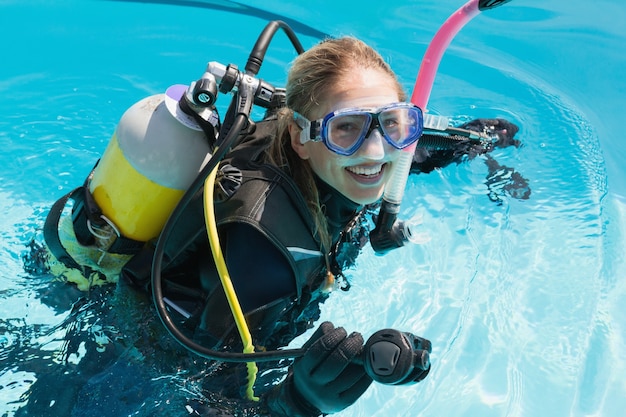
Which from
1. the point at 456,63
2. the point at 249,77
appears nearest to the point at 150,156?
the point at 249,77

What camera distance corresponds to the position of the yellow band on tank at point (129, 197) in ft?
6.02

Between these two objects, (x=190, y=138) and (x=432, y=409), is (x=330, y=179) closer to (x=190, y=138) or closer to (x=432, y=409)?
(x=190, y=138)

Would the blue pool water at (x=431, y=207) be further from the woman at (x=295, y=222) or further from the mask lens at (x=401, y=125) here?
the mask lens at (x=401, y=125)

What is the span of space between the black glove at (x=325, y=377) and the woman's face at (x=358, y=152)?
0.50m

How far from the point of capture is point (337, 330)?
1.53 meters

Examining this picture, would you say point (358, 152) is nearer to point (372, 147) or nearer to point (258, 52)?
point (372, 147)

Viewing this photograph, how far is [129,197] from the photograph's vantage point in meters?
1.86

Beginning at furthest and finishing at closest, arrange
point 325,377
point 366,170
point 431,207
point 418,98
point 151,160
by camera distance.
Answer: point 431,207 → point 418,98 → point 366,170 → point 151,160 → point 325,377

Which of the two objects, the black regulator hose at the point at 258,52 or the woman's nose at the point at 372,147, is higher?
the black regulator hose at the point at 258,52

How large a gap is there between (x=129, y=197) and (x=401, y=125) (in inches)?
33.0

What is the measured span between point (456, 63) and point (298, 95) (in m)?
2.88

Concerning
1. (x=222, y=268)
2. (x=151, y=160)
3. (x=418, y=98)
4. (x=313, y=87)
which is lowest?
(x=222, y=268)

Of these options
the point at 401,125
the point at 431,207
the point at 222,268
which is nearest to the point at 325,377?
the point at 222,268

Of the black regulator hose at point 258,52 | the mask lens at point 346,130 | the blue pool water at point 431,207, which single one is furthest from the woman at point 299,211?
the blue pool water at point 431,207
